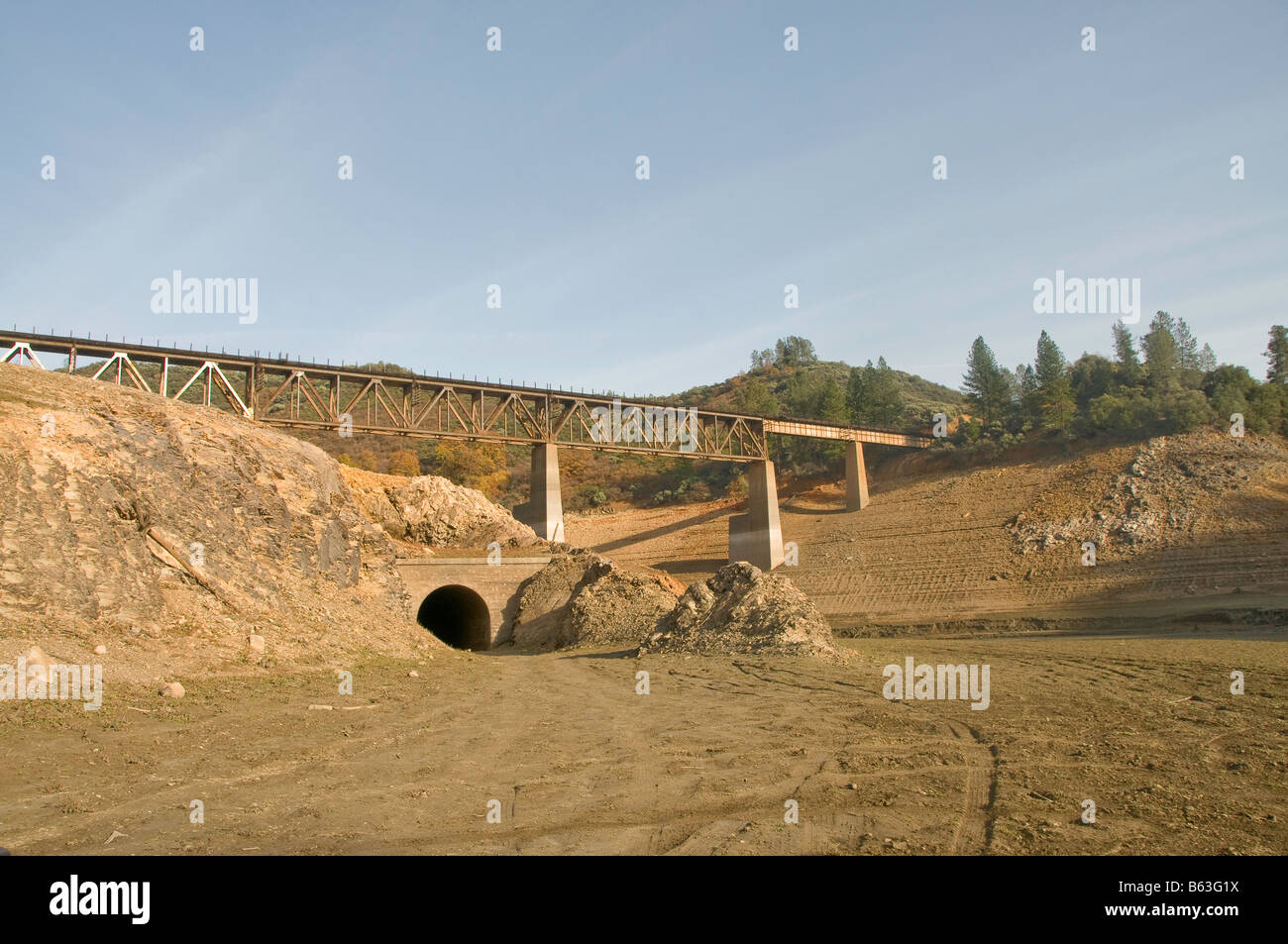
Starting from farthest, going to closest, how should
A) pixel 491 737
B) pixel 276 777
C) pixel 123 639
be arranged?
pixel 123 639 → pixel 491 737 → pixel 276 777

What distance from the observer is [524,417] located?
56.9 metres

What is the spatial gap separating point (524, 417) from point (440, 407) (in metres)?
6.46

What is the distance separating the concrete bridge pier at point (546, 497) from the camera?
52.0 meters

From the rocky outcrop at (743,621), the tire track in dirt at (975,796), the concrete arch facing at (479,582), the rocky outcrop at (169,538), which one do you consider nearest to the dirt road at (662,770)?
the tire track in dirt at (975,796)

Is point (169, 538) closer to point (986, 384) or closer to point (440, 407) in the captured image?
point (440, 407)

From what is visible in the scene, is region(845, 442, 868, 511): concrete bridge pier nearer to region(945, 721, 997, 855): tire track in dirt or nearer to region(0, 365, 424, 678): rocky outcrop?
region(0, 365, 424, 678): rocky outcrop

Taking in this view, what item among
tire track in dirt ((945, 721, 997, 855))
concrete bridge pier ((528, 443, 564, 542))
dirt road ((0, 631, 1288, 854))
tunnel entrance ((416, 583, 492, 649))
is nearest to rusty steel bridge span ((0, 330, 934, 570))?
Answer: concrete bridge pier ((528, 443, 564, 542))

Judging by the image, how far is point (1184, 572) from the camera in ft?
138

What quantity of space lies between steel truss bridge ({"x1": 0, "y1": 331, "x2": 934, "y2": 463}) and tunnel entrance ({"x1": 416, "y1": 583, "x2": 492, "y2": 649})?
1028 centimetres

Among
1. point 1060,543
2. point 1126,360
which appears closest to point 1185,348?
point 1126,360

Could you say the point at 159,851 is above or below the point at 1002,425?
below
